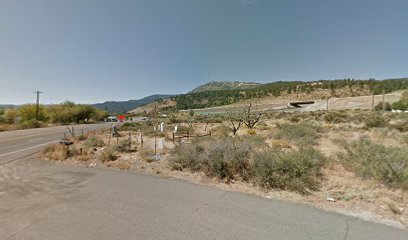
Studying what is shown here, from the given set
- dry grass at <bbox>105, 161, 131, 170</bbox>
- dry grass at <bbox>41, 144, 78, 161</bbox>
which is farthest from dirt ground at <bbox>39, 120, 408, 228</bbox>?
dry grass at <bbox>41, 144, 78, 161</bbox>

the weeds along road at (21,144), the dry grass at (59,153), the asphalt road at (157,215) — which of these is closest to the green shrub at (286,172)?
the asphalt road at (157,215)

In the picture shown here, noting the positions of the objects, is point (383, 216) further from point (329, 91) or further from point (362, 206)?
point (329, 91)

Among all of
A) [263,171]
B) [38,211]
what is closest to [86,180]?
[38,211]

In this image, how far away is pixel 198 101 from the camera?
16175 cm

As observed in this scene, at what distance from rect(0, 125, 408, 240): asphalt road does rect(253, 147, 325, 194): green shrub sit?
33.7 inches

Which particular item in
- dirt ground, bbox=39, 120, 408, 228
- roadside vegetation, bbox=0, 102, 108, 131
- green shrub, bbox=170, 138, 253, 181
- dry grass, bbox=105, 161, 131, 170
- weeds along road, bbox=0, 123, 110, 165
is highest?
roadside vegetation, bbox=0, 102, 108, 131

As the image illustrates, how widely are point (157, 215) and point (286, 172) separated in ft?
11.8

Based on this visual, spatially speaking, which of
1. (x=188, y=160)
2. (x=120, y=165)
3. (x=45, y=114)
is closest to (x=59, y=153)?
(x=120, y=165)

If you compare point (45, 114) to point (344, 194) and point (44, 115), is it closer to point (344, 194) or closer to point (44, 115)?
point (44, 115)

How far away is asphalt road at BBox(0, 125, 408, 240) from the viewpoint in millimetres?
3498

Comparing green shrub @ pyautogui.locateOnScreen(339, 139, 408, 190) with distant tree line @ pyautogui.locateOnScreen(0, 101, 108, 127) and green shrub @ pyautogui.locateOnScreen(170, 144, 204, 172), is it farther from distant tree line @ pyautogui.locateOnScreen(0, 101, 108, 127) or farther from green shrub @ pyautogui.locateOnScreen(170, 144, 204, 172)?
distant tree line @ pyautogui.locateOnScreen(0, 101, 108, 127)

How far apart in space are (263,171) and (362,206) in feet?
7.41

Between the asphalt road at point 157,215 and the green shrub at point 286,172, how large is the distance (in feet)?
2.81

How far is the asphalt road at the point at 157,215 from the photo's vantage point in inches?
138
